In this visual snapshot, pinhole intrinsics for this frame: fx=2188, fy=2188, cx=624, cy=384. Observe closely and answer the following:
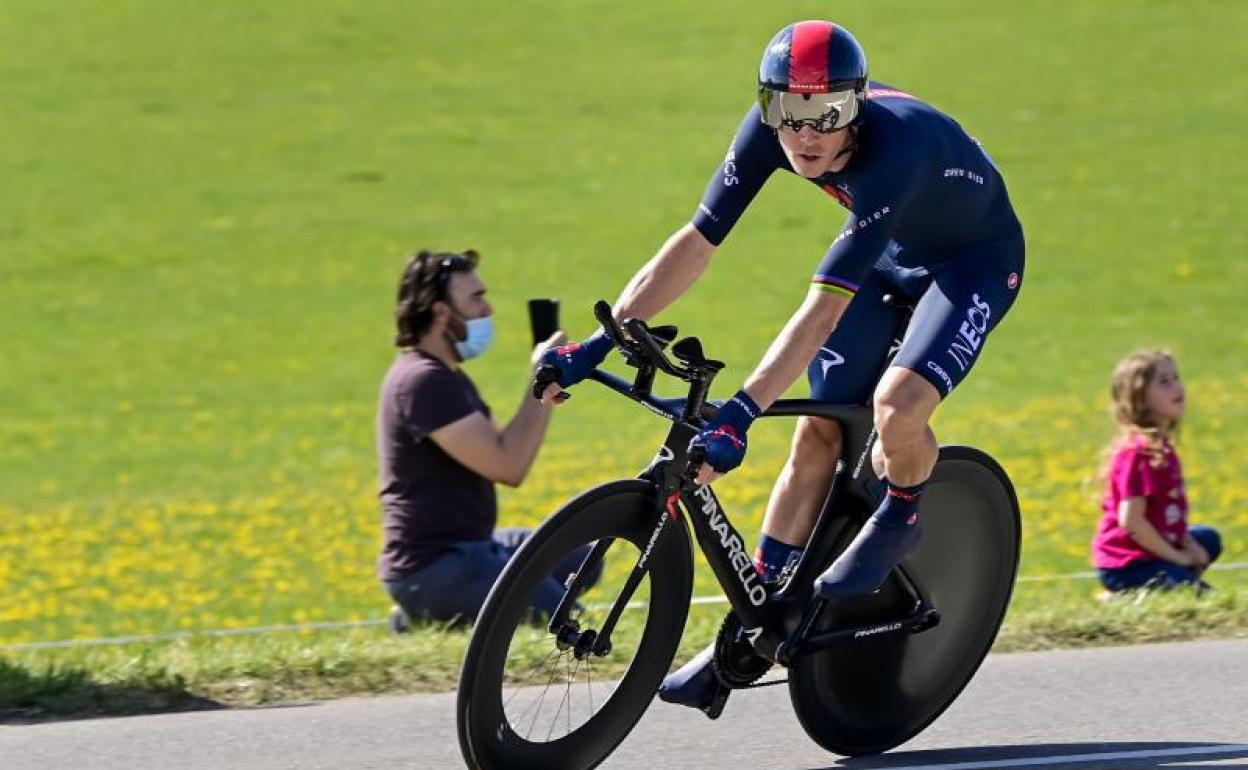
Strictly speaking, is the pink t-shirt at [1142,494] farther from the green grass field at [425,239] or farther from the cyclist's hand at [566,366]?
the cyclist's hand at [566,366]

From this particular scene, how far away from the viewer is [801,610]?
19.0ft

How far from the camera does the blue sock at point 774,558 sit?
5.86 metres

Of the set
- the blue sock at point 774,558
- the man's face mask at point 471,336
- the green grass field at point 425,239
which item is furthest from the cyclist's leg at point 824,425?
the man's face mask at point 471,336

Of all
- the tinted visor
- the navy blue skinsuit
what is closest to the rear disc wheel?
the navy blue skinsuit

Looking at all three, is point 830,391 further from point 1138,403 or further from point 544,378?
point 1138,403

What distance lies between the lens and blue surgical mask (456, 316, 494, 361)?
8.26 m

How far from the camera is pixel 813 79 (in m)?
5.30

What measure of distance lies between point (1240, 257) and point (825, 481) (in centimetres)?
1885

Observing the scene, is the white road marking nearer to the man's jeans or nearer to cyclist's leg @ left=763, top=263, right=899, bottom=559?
cyclist's leg @ left=763, top=263, right=899, bottom=559

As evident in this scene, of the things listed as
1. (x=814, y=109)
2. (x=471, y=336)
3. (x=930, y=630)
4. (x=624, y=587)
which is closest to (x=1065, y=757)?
(x=930, y=630)

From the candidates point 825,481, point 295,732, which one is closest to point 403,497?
point 295,732

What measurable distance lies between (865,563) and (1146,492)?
327 cm

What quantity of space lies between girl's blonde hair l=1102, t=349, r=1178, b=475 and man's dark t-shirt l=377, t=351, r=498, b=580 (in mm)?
2566

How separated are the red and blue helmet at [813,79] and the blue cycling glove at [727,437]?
73 centimetres
